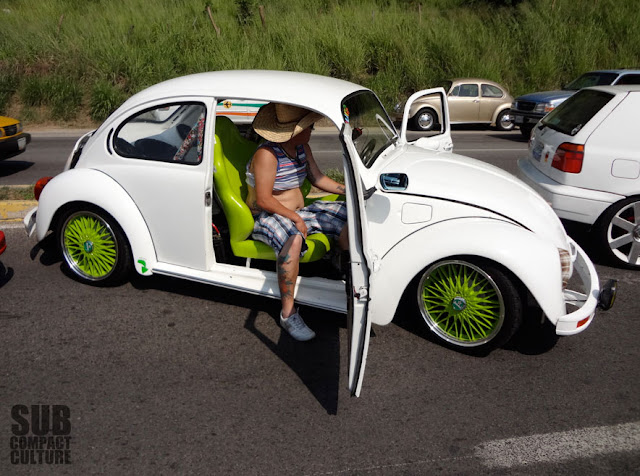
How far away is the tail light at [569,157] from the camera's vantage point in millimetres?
5477

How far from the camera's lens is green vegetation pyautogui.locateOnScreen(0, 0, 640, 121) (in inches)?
708

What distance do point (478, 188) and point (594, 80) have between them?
42.0ft

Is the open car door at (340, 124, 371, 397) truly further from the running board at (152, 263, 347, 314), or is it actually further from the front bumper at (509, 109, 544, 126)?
the front bumper at (509, 109, 544, 126)

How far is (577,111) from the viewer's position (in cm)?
589

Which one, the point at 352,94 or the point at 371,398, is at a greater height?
the point at 352,94

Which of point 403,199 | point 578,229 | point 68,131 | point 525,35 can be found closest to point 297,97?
point 403,199

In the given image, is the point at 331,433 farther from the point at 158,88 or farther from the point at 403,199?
the point at 158,88

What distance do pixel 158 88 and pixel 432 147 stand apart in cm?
241

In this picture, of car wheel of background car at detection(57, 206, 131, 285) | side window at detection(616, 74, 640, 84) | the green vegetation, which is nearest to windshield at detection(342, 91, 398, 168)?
car wheel of background car at detection(57, 206, 131, 285)

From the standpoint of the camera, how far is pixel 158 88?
14.5ft

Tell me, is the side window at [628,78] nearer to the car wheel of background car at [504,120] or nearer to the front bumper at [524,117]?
the front bumper at [524,117]

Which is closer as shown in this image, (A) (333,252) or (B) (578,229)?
(A) (333,252)

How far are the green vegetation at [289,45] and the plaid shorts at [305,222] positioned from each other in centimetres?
1424

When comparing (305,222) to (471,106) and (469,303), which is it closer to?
(469,303)
